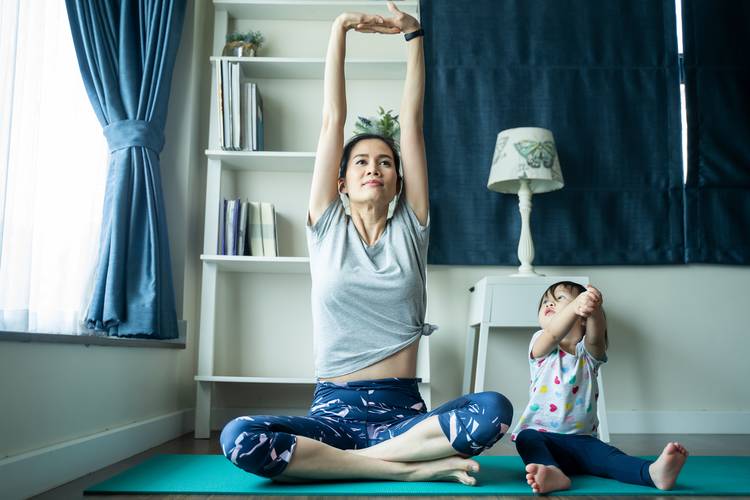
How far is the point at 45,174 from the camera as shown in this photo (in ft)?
6.73

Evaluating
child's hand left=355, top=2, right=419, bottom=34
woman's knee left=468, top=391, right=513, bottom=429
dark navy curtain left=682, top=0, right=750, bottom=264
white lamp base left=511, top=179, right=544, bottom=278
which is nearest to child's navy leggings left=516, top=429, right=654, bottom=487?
woman's knee left=468, top=391, right=513, bottom=429

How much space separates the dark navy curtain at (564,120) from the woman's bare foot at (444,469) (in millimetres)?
1601

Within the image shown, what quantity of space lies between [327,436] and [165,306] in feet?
3.59

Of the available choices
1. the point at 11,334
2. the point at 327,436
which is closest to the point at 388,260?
the point at 327,436

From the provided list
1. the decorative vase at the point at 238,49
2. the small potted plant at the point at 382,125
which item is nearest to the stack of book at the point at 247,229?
the small potted plant at the point at 382,125

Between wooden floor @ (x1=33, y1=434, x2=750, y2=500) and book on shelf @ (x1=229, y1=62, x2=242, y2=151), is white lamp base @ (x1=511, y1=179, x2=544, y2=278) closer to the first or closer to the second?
wooden floor @ (x1=33, y1=434, x2=750, y2=500)

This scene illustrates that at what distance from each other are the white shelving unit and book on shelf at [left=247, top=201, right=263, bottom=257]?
0.22 feet

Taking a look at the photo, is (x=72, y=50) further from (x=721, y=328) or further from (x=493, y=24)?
(x=721, y=328)

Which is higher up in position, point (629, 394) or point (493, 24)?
point (493, 24)

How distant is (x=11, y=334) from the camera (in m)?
1.53

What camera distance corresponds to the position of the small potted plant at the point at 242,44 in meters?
3.14

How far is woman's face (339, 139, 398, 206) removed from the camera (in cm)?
184

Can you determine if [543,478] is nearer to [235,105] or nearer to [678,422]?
[678,422]

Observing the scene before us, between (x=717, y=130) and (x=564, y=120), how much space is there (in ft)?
2.28
